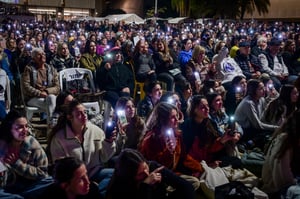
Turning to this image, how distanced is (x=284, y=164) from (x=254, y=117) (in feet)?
6.89

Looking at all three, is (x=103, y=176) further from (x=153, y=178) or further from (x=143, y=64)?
(x=143, y=64)

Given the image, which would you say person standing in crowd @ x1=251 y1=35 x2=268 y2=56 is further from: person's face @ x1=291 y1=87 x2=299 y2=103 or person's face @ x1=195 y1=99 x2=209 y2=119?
person's face @ x1=195 y1=99 x2=209 y2=119

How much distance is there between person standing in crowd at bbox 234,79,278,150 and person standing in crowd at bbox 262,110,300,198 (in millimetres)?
1654

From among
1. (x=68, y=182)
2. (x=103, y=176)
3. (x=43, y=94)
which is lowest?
(x=103, y=176)

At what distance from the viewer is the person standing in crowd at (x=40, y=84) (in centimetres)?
628

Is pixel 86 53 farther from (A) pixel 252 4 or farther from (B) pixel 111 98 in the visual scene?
(A) pixel 252 4

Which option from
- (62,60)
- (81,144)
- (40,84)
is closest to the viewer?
(81,144)

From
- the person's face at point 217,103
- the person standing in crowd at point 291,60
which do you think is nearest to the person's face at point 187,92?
the person's face at point 217,103

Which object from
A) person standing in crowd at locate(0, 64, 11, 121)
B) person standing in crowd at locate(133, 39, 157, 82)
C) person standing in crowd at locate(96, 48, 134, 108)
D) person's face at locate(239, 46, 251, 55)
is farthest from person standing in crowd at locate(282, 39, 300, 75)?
person standing in crowd at locate(0, 64, 11, 121)

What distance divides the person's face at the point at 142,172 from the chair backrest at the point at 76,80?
3.49 meters

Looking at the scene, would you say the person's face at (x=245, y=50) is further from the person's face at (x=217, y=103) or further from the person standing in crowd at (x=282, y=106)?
the person's face at (x=217, y=103)

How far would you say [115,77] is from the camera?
7426 mm

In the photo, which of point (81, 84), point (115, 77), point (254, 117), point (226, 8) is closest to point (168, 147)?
point (254, 117)

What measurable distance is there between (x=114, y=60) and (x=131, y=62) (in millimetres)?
658
